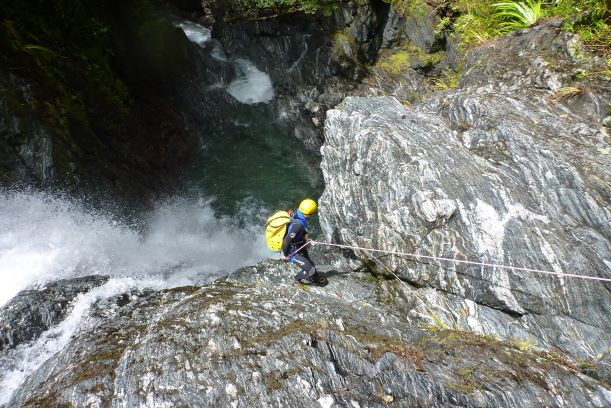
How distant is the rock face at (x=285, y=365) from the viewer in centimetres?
412

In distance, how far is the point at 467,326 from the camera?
5.80 meters

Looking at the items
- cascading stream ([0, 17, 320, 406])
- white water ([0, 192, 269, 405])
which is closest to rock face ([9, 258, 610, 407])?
white water ([0, 192, 269, 405])

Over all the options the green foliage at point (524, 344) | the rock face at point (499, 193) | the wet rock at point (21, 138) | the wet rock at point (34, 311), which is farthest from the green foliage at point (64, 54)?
the green foliage at point (524, 344)

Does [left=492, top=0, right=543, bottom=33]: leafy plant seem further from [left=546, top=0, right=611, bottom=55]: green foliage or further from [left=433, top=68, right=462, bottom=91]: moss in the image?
[left=433, top=68, right=462, bottom=91]: moss

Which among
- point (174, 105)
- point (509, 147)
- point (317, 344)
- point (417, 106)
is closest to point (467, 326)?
point (317, 344)

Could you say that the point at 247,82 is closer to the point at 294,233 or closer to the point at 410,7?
the point at 410,7

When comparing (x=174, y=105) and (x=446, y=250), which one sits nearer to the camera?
(x=446, y=250)

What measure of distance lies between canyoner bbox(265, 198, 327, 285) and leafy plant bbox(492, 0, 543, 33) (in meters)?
6.59

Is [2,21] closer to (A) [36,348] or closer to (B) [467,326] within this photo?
(A) [36,348]

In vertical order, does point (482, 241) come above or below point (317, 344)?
above

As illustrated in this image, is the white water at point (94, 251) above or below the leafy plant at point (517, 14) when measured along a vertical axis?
below

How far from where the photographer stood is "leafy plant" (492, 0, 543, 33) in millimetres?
8469

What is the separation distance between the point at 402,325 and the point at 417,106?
200 inches

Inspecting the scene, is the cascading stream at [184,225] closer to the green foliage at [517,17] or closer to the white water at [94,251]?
the white water at [94,251]
